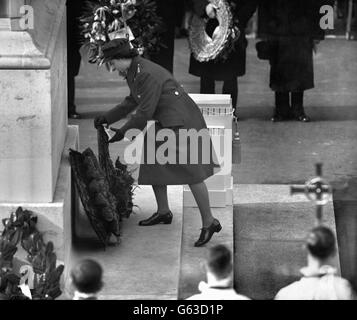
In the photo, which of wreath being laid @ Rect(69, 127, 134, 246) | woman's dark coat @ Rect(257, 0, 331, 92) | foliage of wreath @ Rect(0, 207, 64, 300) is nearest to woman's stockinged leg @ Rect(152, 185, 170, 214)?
wreath being laid @ Rect(69, 127, 134, 246)

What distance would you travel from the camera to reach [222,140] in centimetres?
971

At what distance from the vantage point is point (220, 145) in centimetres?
973

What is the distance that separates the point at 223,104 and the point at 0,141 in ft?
7.56

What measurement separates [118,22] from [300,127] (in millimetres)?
A: 2942

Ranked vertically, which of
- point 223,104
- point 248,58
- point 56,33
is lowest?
point 248,58

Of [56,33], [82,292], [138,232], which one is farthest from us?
[138,232]

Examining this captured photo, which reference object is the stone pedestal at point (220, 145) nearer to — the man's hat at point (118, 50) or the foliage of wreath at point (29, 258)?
the man's hat at point (118, 50)

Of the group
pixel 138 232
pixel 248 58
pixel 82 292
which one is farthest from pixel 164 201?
pixel 248 58

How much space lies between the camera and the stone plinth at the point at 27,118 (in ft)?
25.5

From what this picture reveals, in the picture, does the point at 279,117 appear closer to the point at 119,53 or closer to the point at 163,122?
the point at 163,122

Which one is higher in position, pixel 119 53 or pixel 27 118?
pixel 119 53

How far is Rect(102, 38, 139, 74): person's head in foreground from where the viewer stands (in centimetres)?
861

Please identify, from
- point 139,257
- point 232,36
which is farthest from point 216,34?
point 139,257

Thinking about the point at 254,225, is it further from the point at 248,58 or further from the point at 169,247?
the point at 248,58
